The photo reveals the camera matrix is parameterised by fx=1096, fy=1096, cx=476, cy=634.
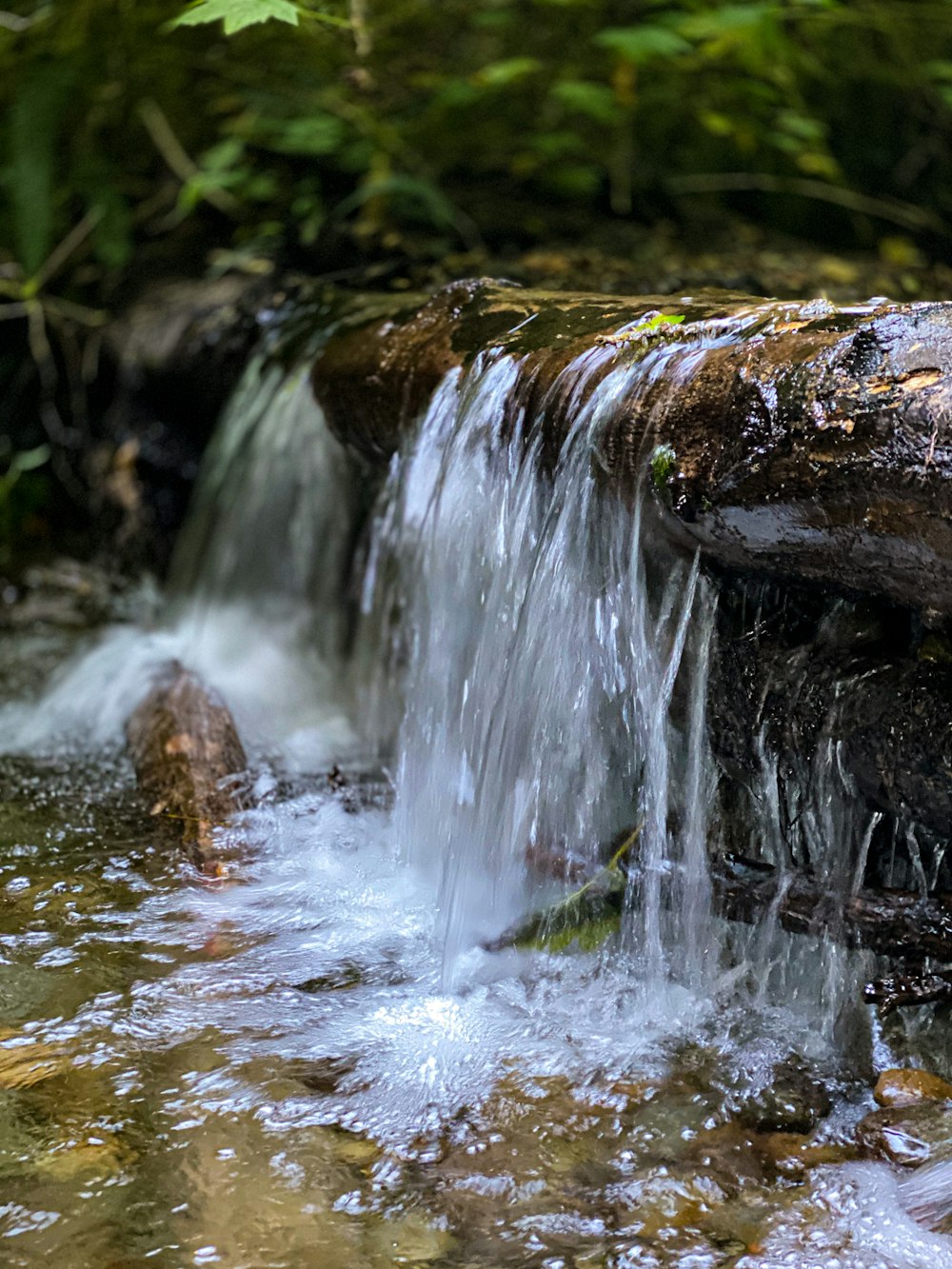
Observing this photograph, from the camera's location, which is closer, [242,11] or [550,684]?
[550,684]

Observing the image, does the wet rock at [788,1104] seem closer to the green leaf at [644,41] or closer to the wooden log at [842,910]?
the wooden log at [842,910]

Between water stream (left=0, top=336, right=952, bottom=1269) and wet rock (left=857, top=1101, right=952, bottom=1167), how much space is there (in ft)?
0.17

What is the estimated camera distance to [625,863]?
8.70 ft

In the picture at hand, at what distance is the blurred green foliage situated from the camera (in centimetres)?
558

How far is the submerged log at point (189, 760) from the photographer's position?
316cm

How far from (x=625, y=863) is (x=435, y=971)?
0.52m

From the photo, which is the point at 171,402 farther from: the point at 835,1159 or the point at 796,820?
the point at 835,1159

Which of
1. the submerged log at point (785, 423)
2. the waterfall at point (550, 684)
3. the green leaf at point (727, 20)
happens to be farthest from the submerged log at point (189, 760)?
the green leaf at point (727, 20)

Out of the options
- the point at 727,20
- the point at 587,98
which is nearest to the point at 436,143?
the point at 587,98

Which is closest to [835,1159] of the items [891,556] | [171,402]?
[891,556]

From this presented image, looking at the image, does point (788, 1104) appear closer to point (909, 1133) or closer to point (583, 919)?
point (909, 1133)

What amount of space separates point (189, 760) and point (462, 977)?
4.28 feet

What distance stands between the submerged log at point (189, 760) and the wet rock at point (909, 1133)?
1693 millimetres

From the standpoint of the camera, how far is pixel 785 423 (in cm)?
212
